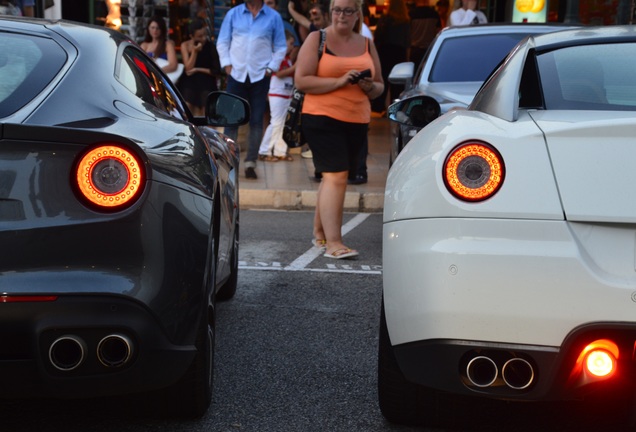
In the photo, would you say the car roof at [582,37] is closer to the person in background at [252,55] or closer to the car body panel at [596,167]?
the car body panel at [596,167]

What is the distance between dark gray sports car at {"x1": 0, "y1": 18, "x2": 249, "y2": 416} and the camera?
10.8 feet

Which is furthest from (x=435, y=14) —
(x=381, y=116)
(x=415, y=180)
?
(x=415, y=180)

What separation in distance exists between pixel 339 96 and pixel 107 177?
4282mm

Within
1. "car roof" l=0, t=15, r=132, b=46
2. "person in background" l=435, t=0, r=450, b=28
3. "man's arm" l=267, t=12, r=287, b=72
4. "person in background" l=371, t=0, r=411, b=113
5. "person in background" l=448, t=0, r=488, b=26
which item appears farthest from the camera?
"person in background" l=435, t=0, r=450, b=28

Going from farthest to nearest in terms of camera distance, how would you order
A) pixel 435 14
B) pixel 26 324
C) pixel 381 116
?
pixel 381 116, pixel 435 14, pixel 26 324

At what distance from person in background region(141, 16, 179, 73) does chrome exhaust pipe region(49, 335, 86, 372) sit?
9.89 metres

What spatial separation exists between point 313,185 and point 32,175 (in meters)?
8.25

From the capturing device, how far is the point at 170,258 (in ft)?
11.4

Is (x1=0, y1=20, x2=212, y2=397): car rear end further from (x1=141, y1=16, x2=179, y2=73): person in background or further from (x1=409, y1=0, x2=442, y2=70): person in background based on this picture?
(x1=409, y1=0, x2=442, y2=70): person in background

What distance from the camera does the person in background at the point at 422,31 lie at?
57.9 ft

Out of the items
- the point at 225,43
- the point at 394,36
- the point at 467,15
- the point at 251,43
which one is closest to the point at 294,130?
the point at 251,43

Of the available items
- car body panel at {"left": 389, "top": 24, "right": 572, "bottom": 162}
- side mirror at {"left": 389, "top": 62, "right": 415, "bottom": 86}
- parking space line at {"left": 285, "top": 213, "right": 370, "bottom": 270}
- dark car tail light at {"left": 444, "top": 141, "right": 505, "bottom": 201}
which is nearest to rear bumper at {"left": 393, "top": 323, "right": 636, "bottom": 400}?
dark car tail light at {"left": 444, "top": 141, "right": 505, "bottom": 201}

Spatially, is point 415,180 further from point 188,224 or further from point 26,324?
point 26,324

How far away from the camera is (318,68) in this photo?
24.8ft
